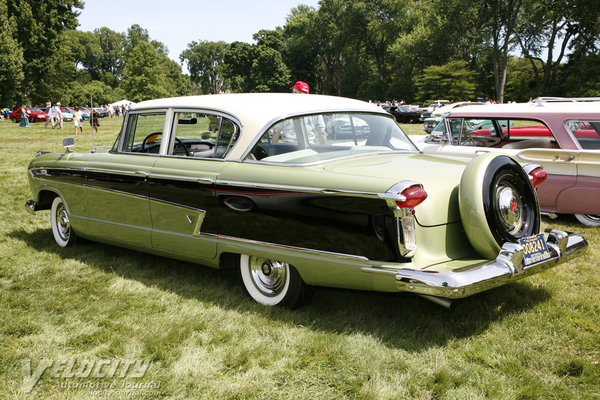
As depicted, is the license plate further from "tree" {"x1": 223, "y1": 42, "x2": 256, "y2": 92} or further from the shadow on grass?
"tree" {"x1": 223, "y1": 42, "x2": 256, "y2": 92}

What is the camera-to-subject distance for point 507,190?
3.57 m

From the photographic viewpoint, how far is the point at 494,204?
131 inches

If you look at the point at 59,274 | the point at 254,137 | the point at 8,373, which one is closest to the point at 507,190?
the point at 254,137

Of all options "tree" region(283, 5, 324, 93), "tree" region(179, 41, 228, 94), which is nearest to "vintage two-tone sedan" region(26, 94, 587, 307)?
"tree" region(283, 5, 324, 93)

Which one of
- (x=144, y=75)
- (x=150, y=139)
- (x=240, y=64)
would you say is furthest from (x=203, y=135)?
(x=240, y=64)

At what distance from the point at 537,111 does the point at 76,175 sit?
5.59m

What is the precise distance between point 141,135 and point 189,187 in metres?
1.29

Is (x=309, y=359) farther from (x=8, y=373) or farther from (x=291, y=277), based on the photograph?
(x=8, y=373)

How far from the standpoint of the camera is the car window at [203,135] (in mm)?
4168

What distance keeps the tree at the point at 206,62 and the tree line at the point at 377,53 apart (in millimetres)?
21476

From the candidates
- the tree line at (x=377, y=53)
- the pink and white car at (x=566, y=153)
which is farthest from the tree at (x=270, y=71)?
the pink and white car at (x=566, y=153)

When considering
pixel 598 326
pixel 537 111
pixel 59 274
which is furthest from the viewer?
pixel 537 111

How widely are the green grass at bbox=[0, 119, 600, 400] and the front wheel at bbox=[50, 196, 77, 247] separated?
94 cm

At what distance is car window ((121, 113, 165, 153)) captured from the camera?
4969 millimetres
